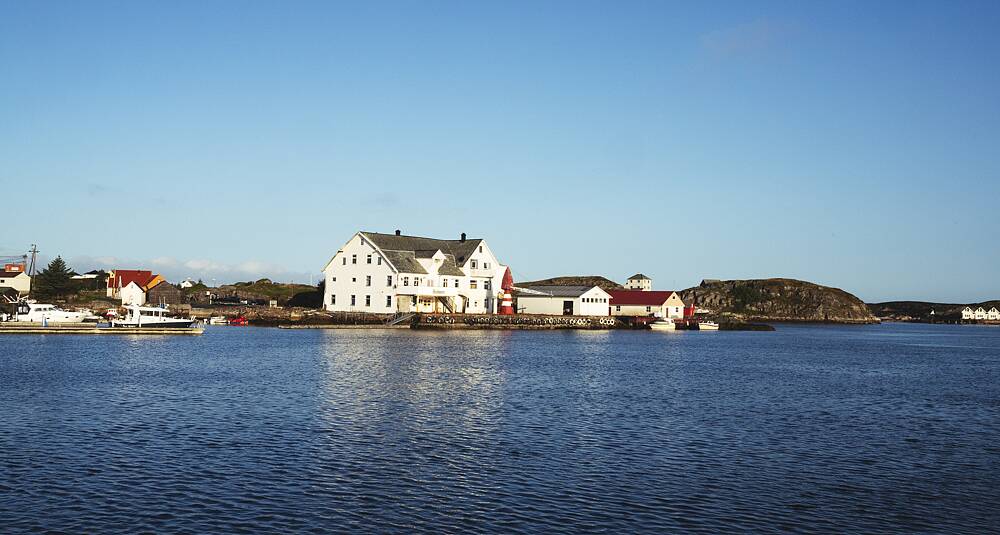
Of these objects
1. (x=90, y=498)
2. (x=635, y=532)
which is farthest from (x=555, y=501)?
(x=90, y=498)

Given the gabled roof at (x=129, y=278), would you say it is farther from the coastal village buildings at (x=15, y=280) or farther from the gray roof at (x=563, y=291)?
the gray roof at (x=563, y=291)

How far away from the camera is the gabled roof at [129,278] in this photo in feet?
420

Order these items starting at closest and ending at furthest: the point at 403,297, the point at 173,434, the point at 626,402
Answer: the point at 173,434 < the point at 626,402 < the point at 403,297

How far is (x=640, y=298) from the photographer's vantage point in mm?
130375

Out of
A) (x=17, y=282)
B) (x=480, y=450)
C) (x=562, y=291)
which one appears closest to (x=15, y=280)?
(x=17, y=282)

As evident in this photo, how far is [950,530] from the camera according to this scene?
57.4ft

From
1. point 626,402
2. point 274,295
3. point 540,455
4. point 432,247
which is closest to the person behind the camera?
point 540,455

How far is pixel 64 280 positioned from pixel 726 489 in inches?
4536

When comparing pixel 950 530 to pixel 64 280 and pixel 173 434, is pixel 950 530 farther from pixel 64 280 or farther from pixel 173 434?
pixel 64 280

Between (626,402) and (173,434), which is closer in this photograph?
(173,434)

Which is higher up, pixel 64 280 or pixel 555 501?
pixel 64 280

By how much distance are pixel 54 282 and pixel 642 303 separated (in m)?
82.5

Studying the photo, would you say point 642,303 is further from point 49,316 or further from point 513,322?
point 49,316

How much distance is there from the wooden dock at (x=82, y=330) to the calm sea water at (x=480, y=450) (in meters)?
29.7
